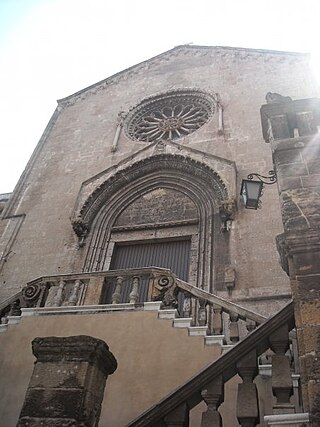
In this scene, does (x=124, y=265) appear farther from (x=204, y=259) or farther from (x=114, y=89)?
(x=114, y=89)

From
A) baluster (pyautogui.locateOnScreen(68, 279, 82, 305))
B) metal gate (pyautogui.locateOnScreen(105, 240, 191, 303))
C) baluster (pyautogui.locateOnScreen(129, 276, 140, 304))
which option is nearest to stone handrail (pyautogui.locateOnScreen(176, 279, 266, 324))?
baluster (pyautogui.locateOnScreen(129, 276, 140, 304))

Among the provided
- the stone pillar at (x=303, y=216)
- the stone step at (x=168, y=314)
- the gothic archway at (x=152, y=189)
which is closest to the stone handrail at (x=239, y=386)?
the stone pillar at (x=303, y=216)

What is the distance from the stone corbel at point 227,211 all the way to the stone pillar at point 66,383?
6889 mm

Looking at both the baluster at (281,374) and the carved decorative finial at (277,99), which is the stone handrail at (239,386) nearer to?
the baluster at (281,374)

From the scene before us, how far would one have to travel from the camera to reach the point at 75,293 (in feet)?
24.2

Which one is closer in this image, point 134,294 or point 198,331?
point 198,331

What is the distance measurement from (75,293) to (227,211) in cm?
444

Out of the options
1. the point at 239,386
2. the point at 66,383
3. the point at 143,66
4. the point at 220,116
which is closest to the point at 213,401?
the point at 239,386

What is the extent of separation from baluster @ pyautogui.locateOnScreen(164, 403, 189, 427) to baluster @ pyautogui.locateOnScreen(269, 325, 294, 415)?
684 mm

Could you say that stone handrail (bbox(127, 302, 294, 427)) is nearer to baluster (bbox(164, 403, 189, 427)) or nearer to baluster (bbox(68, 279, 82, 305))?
baluster (bbox(164, 403, 189, 427))

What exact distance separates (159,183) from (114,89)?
6224mm

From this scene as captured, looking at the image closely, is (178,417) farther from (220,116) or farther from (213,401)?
(220,116)

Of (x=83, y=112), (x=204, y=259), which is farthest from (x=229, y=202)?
(x=83, y=112)

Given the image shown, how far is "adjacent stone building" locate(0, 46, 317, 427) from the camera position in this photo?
5.89 m
